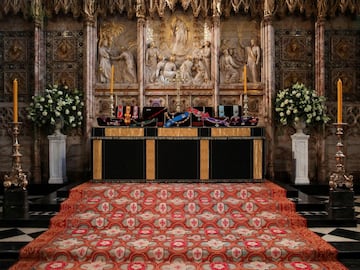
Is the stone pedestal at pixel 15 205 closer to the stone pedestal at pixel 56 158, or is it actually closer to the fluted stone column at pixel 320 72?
the stone pedestal at pixel 56 158

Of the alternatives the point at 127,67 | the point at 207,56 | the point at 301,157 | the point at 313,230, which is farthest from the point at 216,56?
the point at 313,230

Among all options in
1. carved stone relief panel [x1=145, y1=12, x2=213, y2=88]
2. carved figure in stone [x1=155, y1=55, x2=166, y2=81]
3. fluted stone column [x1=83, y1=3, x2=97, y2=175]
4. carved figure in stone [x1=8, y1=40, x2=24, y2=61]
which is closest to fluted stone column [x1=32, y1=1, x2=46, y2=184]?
carved figure in stone [x1=8, y1=40, x2=24, y2=61]

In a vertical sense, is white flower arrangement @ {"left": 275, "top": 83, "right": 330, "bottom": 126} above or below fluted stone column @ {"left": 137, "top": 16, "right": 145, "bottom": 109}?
below

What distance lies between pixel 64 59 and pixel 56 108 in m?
1.52

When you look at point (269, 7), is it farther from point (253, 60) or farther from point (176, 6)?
point (176, 6)

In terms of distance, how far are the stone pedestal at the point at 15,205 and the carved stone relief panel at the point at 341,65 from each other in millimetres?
7055

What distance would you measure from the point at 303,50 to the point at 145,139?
4604mm

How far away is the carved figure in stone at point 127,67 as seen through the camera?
9.45 meters

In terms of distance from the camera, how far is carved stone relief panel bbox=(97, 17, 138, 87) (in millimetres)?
9438

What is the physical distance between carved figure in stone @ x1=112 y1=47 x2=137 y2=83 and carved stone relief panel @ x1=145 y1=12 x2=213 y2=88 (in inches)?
13.1

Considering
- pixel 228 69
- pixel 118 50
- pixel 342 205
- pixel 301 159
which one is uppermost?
pixel 118 50

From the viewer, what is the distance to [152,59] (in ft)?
31.0

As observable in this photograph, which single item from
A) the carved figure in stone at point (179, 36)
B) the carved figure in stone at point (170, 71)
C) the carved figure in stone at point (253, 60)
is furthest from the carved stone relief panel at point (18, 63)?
the carved figure in stone at point (253, 60)

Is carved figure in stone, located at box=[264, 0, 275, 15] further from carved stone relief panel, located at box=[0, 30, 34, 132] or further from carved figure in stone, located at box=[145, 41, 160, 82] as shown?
carved stone relief panel, located at box=[0, 30, 34, 132]
